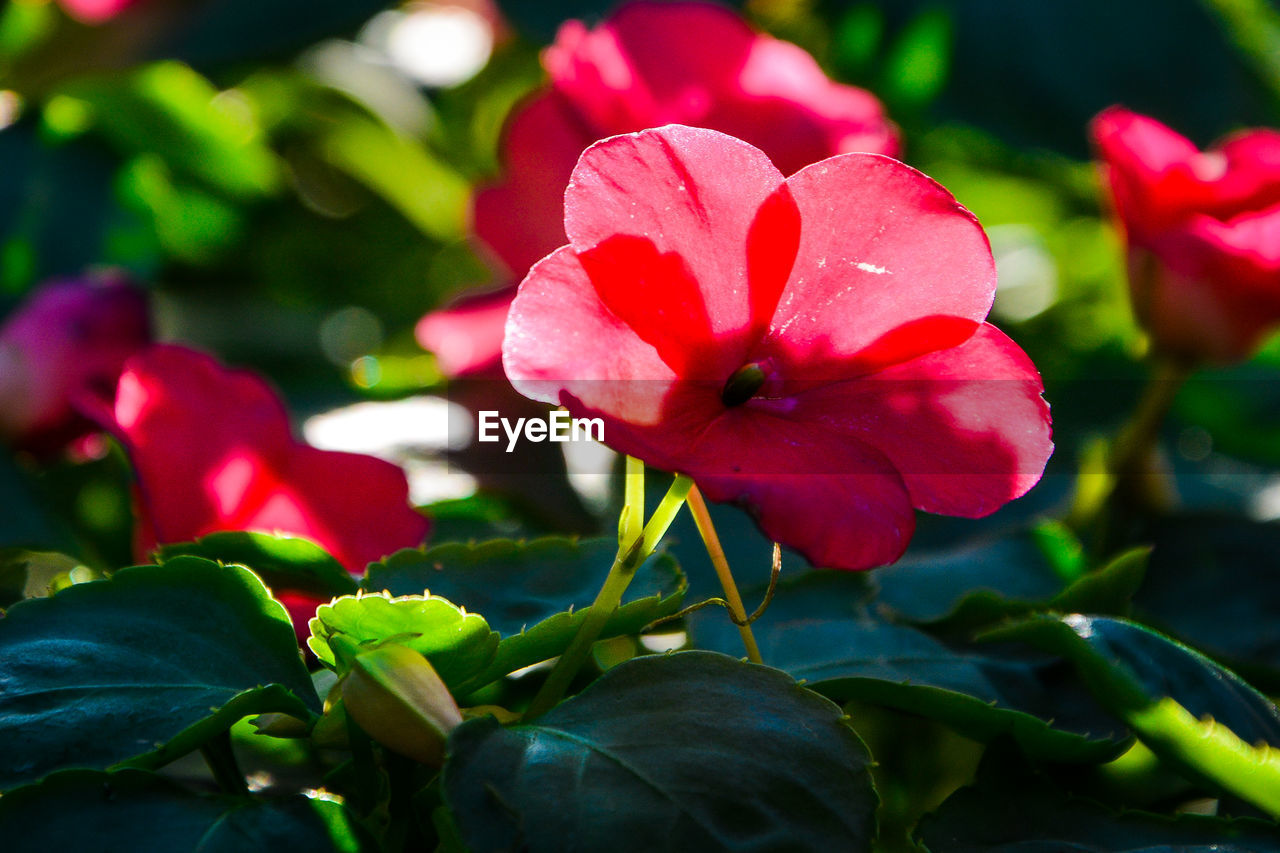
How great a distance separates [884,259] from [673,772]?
13 cm

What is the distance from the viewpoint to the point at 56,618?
289 mm

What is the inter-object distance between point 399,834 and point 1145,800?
225 millimetres

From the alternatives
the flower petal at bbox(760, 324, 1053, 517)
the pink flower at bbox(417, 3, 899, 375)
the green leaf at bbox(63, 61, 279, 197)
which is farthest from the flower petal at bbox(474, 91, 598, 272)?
the green leaf at bbox(63, 61, 279, 197)

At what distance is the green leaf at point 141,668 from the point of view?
0.26 m

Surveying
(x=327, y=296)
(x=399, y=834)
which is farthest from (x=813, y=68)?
(x=327, y=296)

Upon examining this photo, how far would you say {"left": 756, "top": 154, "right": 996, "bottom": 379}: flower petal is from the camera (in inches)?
10.8

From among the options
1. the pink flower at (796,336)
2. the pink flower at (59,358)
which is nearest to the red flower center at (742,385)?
the pink flower at (796,336)

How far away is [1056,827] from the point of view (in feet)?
0.97

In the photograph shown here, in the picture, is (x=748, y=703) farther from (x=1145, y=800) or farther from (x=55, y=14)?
(x=55, y=14)

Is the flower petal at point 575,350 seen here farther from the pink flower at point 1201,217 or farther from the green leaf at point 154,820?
the pink flower at point 1201,217

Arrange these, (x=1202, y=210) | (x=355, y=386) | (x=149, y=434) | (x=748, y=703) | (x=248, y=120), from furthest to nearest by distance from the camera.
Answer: (x=248, y=120), (x=355, y=386), (x=1202, y=210), (x=149, y=434), (x=748, y=703)

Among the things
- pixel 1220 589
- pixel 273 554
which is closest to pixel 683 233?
pixel 273 554

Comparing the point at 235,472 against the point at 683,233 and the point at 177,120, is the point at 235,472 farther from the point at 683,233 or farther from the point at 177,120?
the point at 177,120

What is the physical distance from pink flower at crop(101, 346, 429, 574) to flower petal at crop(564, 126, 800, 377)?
17cm
